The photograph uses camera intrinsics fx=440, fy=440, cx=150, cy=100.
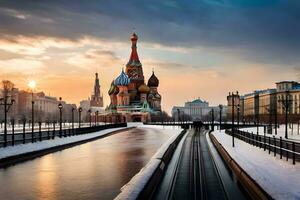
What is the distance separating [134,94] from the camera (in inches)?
6294

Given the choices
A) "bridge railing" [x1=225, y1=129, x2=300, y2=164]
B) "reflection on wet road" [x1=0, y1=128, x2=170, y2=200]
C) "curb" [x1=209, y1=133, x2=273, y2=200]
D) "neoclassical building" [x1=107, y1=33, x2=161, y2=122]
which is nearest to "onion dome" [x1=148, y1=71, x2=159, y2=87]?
"neoclassical building" [x1=107, y1=33, x2=161, y2=122]

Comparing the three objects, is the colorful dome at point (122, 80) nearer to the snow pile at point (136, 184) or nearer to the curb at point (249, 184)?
the curb at point (249, 184)

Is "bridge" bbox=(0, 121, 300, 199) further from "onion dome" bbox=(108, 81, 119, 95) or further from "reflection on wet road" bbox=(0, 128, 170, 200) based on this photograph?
"onion dome" bbox=(108, 81, 119, 95)

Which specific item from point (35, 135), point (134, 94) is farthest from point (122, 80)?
point (35, 135)

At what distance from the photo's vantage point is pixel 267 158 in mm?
28141

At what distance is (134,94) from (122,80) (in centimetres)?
733

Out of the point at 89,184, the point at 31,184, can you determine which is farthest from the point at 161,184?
the point at 31,184

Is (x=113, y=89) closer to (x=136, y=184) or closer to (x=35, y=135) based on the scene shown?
(x=35, y=135)

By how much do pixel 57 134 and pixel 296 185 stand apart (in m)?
34.9

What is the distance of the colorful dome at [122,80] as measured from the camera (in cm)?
15588

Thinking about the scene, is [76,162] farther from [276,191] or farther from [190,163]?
[276,191]

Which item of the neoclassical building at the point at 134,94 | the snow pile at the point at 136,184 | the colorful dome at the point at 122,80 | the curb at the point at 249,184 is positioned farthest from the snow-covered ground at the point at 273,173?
the colorful dome at the point at 122,80

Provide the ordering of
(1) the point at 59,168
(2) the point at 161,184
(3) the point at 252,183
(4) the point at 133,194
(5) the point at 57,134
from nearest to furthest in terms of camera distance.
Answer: (4) the point at 133,194 → (3) the point at 252,183 → (2) the point at 161,184 → (1) the point at 59,168 → (5) the point at 57,134

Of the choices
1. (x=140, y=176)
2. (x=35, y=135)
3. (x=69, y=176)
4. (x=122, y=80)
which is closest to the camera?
(x=140, y=176)
